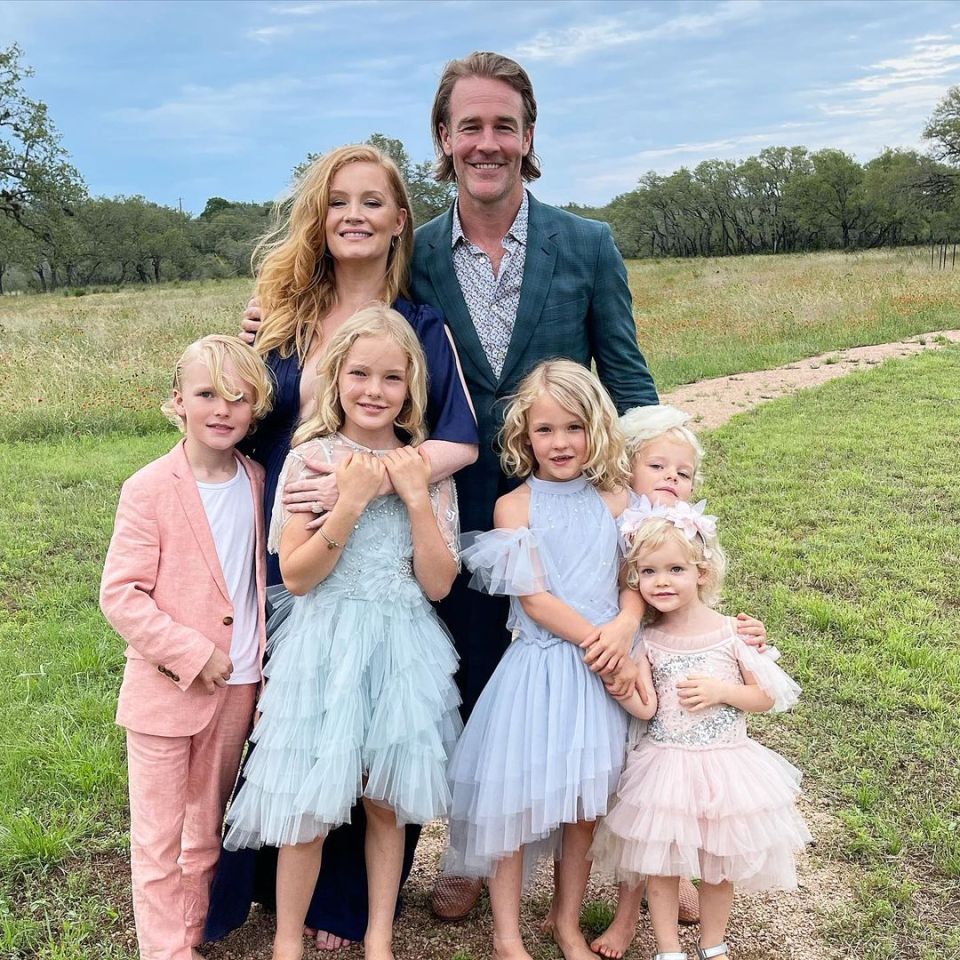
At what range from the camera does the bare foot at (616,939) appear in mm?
2561

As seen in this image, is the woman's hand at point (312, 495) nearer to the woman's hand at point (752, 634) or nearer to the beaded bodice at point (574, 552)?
the beaded bodice at point (574, 552)

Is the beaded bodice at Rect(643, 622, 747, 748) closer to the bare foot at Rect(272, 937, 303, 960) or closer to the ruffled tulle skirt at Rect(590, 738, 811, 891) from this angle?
the ruffled tulle skirt at Rect(590, 738, 811, 891)

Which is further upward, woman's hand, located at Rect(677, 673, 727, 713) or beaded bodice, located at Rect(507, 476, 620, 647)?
beaded bodice, located at Rect(507, 476, 620, 647)

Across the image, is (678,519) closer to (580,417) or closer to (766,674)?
(580,417)

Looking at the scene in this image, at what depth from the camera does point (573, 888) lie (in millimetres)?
2551

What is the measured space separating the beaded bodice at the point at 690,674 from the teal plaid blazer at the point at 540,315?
69 cm

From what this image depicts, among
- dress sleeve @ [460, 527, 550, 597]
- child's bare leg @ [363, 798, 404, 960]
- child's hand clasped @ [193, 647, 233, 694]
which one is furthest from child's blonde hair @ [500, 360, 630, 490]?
child's bare leg @ [363, 798, 404, 960]

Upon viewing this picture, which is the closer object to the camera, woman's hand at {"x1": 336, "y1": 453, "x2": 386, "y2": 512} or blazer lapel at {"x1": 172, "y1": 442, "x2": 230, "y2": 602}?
woman's hand at {"x1": 336, "y1": 453, "x2": 386, "y2": 512}

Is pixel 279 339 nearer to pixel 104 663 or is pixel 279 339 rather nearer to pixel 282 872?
pixel 282 872

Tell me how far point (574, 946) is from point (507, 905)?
9.2 inches

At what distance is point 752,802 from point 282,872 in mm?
1274

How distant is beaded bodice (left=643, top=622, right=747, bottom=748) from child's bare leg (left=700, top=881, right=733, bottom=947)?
0.42 m

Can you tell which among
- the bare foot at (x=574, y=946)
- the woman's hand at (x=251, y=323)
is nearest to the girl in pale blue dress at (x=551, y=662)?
the bare foot at (x=574, y=946)

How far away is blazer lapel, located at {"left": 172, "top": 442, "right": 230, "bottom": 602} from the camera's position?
2355mm
